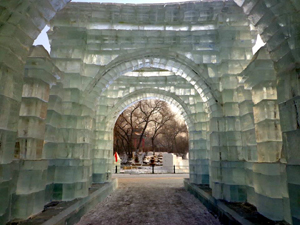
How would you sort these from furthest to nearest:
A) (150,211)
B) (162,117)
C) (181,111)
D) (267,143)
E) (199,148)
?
1. (162,117)
2. (181,111)
3. (199,148)
4. (150,211)
5. (267,143)

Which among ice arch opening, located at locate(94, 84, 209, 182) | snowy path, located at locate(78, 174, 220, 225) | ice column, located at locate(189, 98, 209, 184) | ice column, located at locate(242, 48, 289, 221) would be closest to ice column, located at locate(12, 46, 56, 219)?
snowy path, located at locate(78, 174, 220, 225)

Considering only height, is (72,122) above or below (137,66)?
below

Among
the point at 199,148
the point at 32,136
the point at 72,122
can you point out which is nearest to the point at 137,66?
the point at 72,122

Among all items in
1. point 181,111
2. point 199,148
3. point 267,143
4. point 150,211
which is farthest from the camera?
point 181,111

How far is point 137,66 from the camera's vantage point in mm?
5637

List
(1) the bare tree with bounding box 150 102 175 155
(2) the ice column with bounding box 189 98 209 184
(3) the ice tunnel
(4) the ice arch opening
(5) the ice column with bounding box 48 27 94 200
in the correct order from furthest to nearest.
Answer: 1. (1) the bare tree with bounding box 150 102 175 155
2. (4) the ice arch opening
3. (2) the ice column with bounding box 189 98 209 184
4. (5) the ice column with bounding box 48 27 94 200
5. (3) the ice tunnel

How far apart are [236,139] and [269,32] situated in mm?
2595

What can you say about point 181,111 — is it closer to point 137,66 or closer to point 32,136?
point 137,66

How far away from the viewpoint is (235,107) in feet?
15.7

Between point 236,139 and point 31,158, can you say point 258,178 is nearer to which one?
point 236,139

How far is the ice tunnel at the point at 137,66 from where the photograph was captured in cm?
254

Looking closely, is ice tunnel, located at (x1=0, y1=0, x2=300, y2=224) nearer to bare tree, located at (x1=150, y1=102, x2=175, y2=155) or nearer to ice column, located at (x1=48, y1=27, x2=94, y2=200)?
ice column, located at (x1=48, y1=27, x2=94, y2=200)

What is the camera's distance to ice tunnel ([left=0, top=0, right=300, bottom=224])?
2.54 metres

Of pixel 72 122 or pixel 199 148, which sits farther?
pixel 199 148
